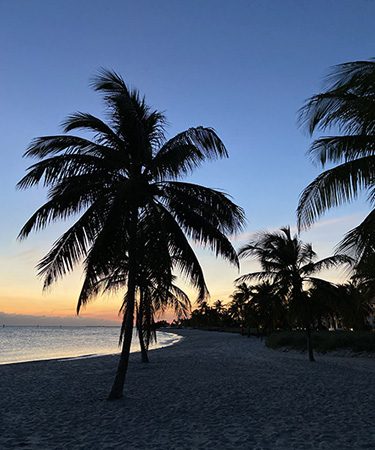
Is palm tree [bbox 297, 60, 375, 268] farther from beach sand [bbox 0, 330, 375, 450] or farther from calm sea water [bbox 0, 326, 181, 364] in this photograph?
calm sea water [bbox 0, 326, 181, 364]

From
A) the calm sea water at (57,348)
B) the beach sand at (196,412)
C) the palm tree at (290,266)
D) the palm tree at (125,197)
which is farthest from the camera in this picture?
the calm sea water at (57,348)

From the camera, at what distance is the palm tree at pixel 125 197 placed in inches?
416

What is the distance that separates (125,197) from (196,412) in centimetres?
537

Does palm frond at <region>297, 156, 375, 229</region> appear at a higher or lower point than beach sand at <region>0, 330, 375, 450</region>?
higher

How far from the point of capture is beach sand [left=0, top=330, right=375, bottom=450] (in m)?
7.35

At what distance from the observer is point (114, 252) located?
11203 millimetres

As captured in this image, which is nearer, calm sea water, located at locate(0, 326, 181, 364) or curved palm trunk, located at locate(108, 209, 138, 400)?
curved palm trunk, located at locate(108, 209, 138, 400)

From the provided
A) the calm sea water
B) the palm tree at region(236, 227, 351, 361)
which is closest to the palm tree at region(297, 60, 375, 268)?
the palm tree at region(236, 227, 351, 361)

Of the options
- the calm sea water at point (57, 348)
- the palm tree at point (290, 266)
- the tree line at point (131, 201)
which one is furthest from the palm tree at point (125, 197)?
the calm sea water at point (57, 348)

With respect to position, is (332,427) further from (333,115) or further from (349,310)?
(349,310)

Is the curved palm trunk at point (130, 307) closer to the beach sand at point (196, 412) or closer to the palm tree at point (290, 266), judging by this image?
the beach sand at point (196, 412)

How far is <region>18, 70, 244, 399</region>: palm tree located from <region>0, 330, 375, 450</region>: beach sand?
1.78 m

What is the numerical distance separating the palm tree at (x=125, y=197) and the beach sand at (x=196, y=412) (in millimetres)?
1781

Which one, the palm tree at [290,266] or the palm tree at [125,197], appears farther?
the palm tree at [290,266]
